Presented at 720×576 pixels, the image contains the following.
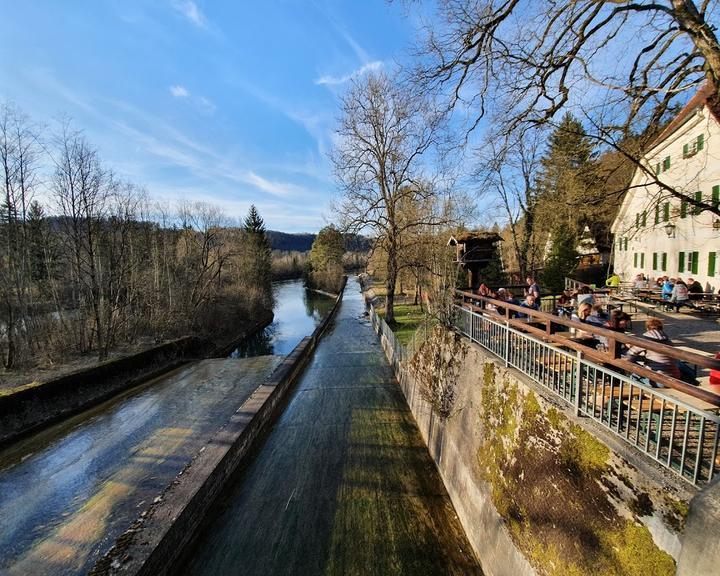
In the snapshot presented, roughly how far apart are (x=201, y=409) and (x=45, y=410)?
4.29m

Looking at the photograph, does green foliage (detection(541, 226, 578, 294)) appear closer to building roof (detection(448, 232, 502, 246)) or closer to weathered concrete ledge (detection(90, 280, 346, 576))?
building roof (detection(448, 232, 502, 246))

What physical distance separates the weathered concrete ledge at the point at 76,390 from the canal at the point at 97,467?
1.27 feet

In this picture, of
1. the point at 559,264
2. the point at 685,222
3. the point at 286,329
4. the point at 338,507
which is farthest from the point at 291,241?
the point at 338,507

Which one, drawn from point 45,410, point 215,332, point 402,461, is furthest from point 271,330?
point 402,461

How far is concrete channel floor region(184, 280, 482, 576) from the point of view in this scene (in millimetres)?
5094

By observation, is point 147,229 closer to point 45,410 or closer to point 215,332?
point 215,332

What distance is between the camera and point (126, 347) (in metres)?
16.7

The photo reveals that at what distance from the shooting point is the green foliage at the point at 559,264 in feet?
79.9

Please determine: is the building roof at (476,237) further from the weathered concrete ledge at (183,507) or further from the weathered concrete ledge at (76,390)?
the weathered concrete ledge at (76,390)

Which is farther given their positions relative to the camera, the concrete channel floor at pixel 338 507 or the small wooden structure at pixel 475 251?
the small wooden structure at pixel 475 251

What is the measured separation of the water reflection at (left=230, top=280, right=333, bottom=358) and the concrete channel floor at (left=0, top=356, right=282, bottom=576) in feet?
32.1

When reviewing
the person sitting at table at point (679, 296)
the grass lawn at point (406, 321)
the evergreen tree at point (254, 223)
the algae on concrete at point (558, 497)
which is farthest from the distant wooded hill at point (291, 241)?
the algae on concrete at point (558, 497)

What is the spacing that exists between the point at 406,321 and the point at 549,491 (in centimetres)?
1682

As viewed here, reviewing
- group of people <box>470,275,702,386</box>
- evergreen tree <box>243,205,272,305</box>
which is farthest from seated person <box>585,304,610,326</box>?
evergreen tree <box>243,205,272,305</box>
